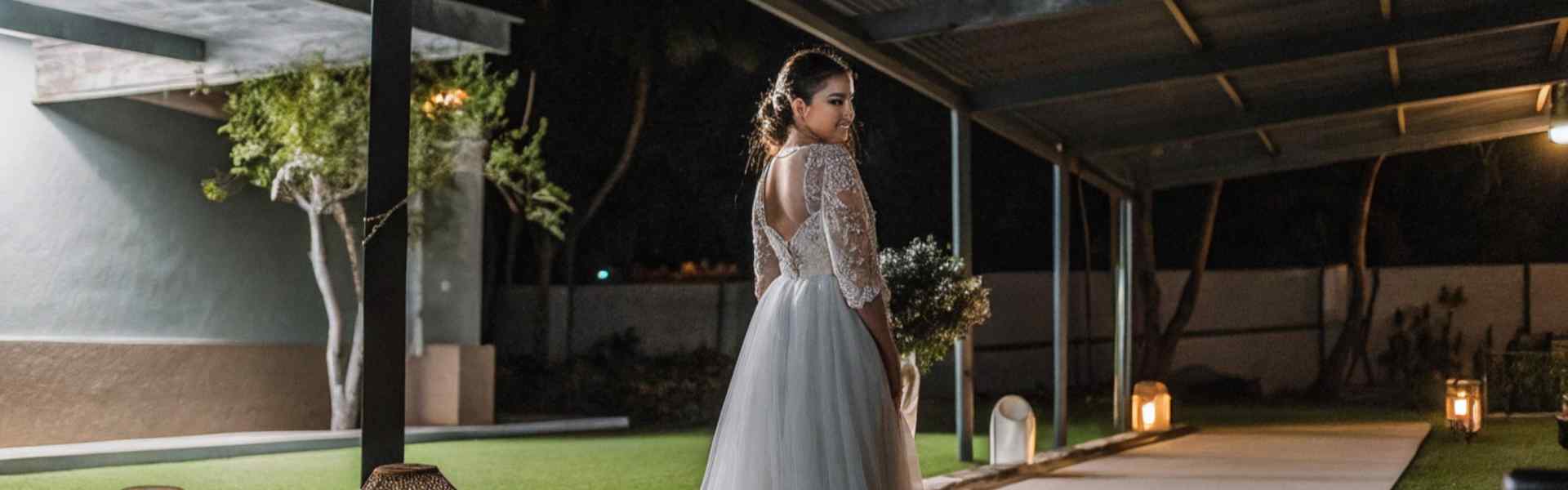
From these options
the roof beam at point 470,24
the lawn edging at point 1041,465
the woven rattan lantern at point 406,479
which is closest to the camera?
the woven rattan lantern at point 406,479

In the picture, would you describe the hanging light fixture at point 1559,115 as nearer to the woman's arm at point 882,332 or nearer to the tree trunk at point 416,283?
the tree trunk at point 416,283

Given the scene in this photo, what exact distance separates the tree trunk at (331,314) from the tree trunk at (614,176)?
8.58 meters

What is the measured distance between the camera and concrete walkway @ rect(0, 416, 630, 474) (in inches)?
352

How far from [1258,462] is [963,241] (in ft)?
7.87

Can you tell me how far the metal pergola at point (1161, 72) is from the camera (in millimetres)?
8375

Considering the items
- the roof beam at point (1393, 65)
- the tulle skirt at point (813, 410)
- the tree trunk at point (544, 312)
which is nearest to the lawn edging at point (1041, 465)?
the roof beam at point (1393, 65)

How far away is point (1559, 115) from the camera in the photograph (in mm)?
13062

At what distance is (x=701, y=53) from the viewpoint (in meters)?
22.9

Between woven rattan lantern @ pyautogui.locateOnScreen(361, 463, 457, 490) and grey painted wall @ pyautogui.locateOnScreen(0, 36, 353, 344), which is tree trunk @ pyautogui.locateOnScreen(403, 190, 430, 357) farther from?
woven rattan lantern @ pyautogui.locateOnScreen(361, 463, 457, 490)

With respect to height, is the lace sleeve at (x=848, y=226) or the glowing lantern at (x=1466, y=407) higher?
the lace sleeve at (x=848, y=226)

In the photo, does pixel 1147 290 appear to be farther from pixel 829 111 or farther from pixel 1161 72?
pixel 829 111

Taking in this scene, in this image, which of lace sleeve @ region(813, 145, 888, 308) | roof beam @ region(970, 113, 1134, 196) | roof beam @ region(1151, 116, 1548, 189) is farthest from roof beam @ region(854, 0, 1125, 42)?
roof beam @ region(1151, 116, 1548, 189)

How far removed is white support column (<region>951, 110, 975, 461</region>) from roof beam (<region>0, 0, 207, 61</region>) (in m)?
4.74

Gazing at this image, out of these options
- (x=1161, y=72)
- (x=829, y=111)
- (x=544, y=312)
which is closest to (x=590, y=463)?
(x=1161, y=72)
